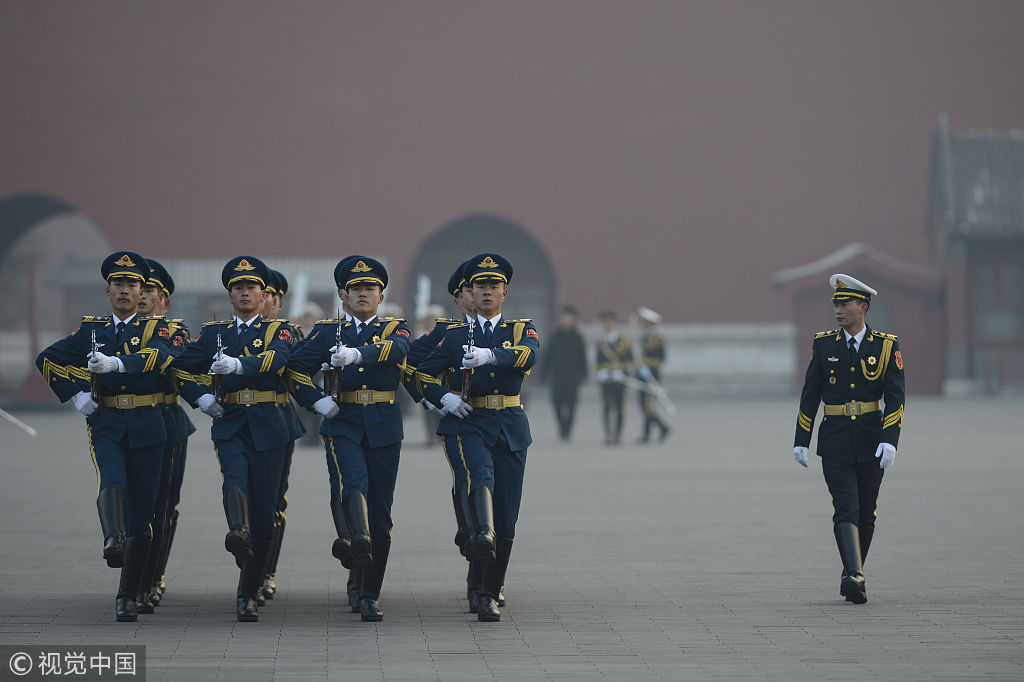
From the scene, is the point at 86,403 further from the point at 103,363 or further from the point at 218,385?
the point at 218,385

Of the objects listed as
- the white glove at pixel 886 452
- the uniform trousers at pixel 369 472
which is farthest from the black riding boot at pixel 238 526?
the white glove at pixel 886 452

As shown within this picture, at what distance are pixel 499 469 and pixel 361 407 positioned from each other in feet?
2.46

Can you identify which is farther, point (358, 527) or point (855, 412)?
point (855, 412)

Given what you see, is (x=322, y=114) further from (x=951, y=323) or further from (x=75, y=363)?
(x=75, y=363)

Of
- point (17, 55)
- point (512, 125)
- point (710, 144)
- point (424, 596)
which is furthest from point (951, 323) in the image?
point (424, 596)

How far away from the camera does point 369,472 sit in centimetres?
772

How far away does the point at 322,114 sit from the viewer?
33.4 meters

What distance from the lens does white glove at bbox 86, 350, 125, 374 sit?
744 centimetres

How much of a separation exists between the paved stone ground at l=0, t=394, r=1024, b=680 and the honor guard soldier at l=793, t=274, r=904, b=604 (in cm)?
47

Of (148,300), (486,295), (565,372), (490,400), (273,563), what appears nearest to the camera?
(490,400)

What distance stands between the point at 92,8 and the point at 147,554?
91.2 ft

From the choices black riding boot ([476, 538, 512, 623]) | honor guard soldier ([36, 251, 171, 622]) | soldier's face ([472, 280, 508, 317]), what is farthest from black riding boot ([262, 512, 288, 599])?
soldier's face ([472, 280, 508, 317])

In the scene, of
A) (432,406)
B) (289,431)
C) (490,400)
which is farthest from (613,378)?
(289,431)

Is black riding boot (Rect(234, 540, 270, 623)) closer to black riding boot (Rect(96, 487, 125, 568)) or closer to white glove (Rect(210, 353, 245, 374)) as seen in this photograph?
black riding boot (Rect(96, 487, 125, 568))
